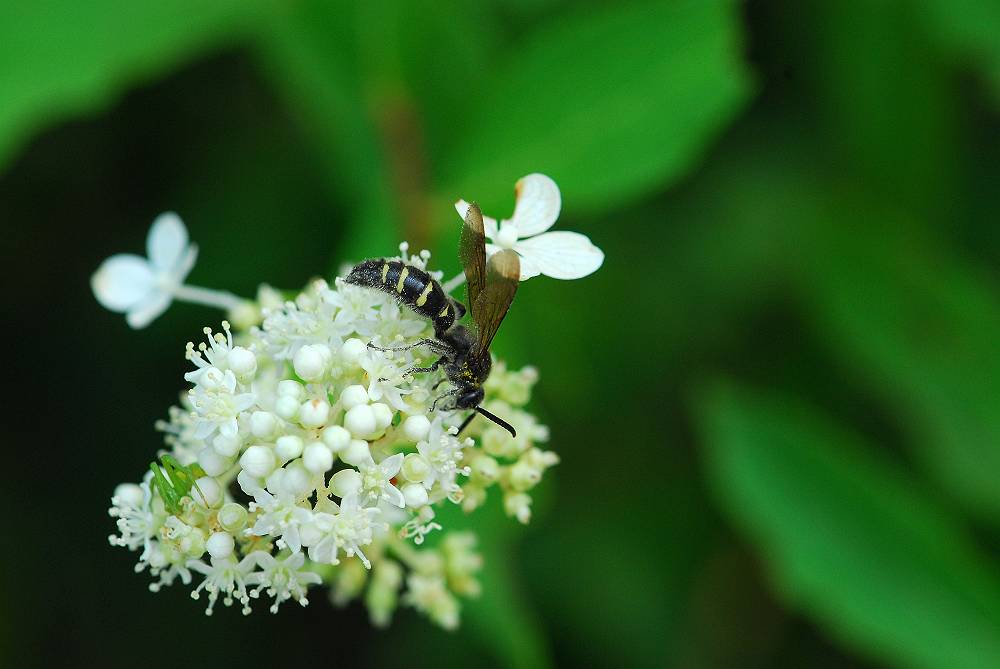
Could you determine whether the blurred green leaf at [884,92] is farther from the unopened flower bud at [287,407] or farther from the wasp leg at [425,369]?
the unopened flower bud at [287,407]

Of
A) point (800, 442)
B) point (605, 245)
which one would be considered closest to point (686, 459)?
point (800, 442)

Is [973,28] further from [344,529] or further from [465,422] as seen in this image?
[344,529]

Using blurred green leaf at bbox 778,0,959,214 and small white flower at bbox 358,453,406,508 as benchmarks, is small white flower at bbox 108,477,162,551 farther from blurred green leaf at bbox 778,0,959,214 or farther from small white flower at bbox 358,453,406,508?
blurred green leaf at bbox 778,0,959,214

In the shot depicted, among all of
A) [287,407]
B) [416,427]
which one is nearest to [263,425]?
[287,407]

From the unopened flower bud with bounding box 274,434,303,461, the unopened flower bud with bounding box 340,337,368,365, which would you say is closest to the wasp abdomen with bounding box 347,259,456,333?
the unopened flower bud with bounding box 340,337,368,365

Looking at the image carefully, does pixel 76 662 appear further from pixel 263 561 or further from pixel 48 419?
pixel 263 561

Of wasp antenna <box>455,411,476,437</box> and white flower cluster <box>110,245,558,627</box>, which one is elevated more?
wasp antenna <box>455,411,476,437</box>
